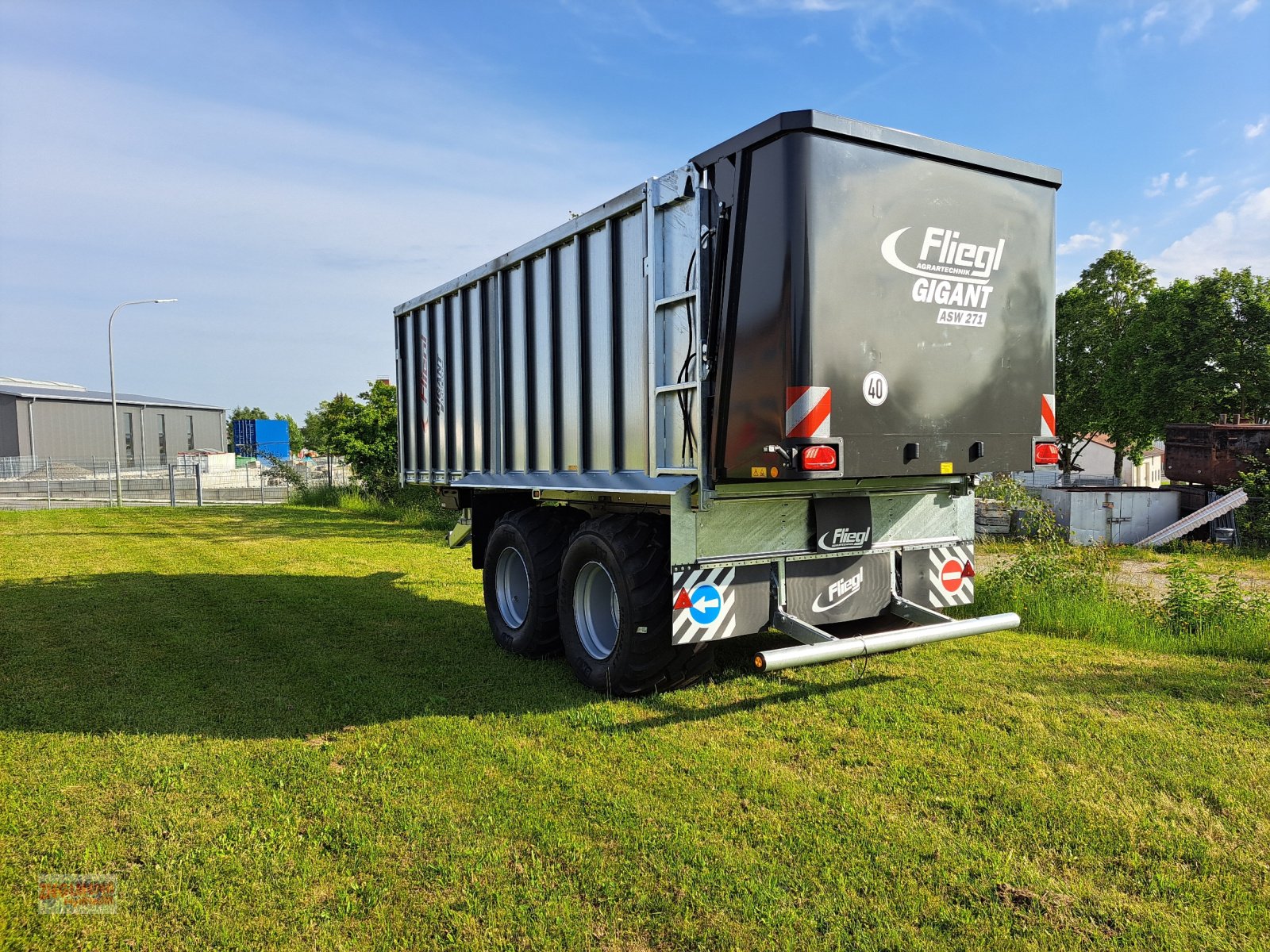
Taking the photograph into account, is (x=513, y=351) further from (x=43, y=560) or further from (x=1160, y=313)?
(x=1160, y=313)

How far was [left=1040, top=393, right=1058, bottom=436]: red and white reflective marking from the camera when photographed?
543 centimetres

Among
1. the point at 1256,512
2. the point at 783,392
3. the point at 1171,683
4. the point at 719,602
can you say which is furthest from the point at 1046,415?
the point at 1256,512

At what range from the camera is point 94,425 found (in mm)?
56969

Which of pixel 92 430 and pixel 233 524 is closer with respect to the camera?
pixel 233 524

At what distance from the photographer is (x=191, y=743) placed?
472 cm

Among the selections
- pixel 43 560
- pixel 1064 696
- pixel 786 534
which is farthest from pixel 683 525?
pixel 43 560

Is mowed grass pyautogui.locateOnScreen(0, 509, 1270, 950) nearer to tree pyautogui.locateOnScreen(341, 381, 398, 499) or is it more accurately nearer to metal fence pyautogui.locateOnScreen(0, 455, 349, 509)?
tree pyautogui.locateOnScreen(341, 381, 398, 499)

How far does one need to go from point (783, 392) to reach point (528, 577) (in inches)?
123

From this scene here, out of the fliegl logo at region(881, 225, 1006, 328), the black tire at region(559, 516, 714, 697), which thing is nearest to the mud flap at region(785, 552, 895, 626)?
the black tire at region(559, 516, 714, 697)

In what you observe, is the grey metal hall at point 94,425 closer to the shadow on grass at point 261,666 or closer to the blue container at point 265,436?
the blue container at point 265,436

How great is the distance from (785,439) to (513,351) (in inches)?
133

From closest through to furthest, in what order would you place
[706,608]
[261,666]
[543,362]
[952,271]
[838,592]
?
[952,271] < [706,608] < [838,592] < [261,666] < [543,362]

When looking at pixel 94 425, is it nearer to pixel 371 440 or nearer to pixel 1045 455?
pixel 371 440

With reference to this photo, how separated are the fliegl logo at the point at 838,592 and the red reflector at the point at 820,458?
1.37 meters
